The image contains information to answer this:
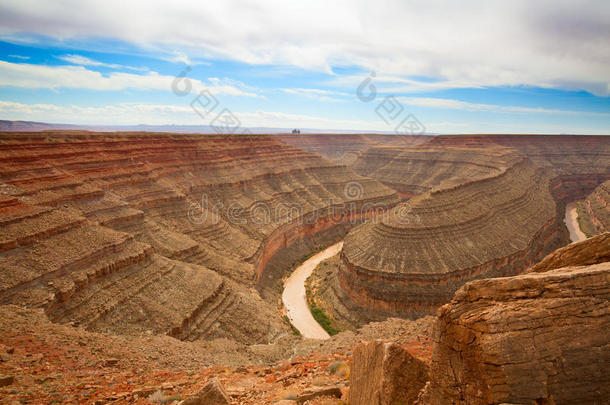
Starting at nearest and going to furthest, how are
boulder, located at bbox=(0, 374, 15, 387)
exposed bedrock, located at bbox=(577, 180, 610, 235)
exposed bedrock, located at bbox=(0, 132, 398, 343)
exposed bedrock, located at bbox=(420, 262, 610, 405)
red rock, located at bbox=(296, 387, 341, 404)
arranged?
exposed bedrock, located at bbox=(420, 262, 610, 405), red rock, located at bbox=(296, 387, 341, 404), boulder, located at bbox=(0, 374, 15, 387), exposed bedrock, located at bbox=(0, 132, 398, 343), exposed bedrock, located at bbox=(577, 180, 610, 235)

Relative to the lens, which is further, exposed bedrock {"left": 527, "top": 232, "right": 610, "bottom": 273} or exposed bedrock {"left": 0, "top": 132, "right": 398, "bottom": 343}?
exposed bedrock {"left": 0, "top": 132, "right": 398, "bottom": 343}

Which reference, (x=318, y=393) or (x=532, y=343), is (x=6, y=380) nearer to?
(x=318, y=393)

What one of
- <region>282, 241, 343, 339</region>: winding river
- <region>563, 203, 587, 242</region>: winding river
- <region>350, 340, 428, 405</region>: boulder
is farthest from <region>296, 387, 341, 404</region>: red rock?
<region>563, 203, 587, 242</region>: winding river

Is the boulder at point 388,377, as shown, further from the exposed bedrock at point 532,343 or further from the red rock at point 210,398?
the red rock at point 210,398

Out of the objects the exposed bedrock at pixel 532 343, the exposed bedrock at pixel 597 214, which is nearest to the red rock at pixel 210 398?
the exposed bedrock at pixel 532 343

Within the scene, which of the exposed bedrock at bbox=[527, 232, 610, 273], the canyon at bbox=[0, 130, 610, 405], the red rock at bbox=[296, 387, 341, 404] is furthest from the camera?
the red rock at bbox=[296, 387, 341, 404]

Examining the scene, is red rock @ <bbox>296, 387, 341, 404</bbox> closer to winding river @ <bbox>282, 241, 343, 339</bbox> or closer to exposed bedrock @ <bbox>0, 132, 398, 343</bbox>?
exposed bedrock @ <bbox>0, 132, 398, 343</bbox>
